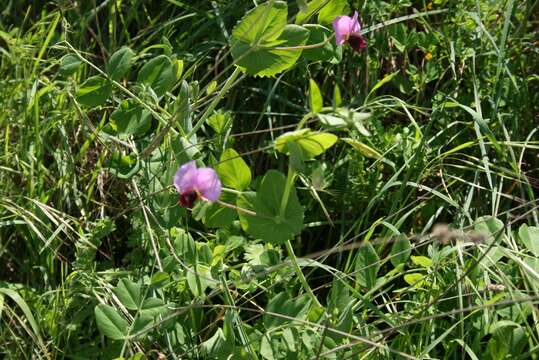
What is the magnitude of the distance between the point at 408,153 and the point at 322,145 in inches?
24.3

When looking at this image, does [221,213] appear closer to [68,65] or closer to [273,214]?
[273,214]

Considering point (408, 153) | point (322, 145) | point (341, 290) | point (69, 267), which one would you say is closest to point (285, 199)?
point (322, 145)

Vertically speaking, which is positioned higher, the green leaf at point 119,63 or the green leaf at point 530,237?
the green leaf at point 119,63

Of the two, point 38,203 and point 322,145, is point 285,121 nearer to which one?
point 38,203

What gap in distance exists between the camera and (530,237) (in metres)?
1.57

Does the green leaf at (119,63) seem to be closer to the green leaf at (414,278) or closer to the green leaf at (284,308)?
the green leaf at (284,308)

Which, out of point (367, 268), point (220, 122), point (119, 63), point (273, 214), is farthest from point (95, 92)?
point (367, 268)

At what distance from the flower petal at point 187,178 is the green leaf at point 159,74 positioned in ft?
1.27

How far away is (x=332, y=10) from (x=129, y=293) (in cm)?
64

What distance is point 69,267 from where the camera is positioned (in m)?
1.90

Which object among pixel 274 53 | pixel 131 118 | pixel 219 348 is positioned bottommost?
pixel 219 348

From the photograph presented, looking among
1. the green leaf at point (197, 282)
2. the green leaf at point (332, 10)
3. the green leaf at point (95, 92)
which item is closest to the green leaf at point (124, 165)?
the green leaf at point (95, 92)

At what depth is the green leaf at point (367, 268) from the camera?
1.54 m

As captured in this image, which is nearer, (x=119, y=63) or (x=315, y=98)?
(x=315, y=98)
